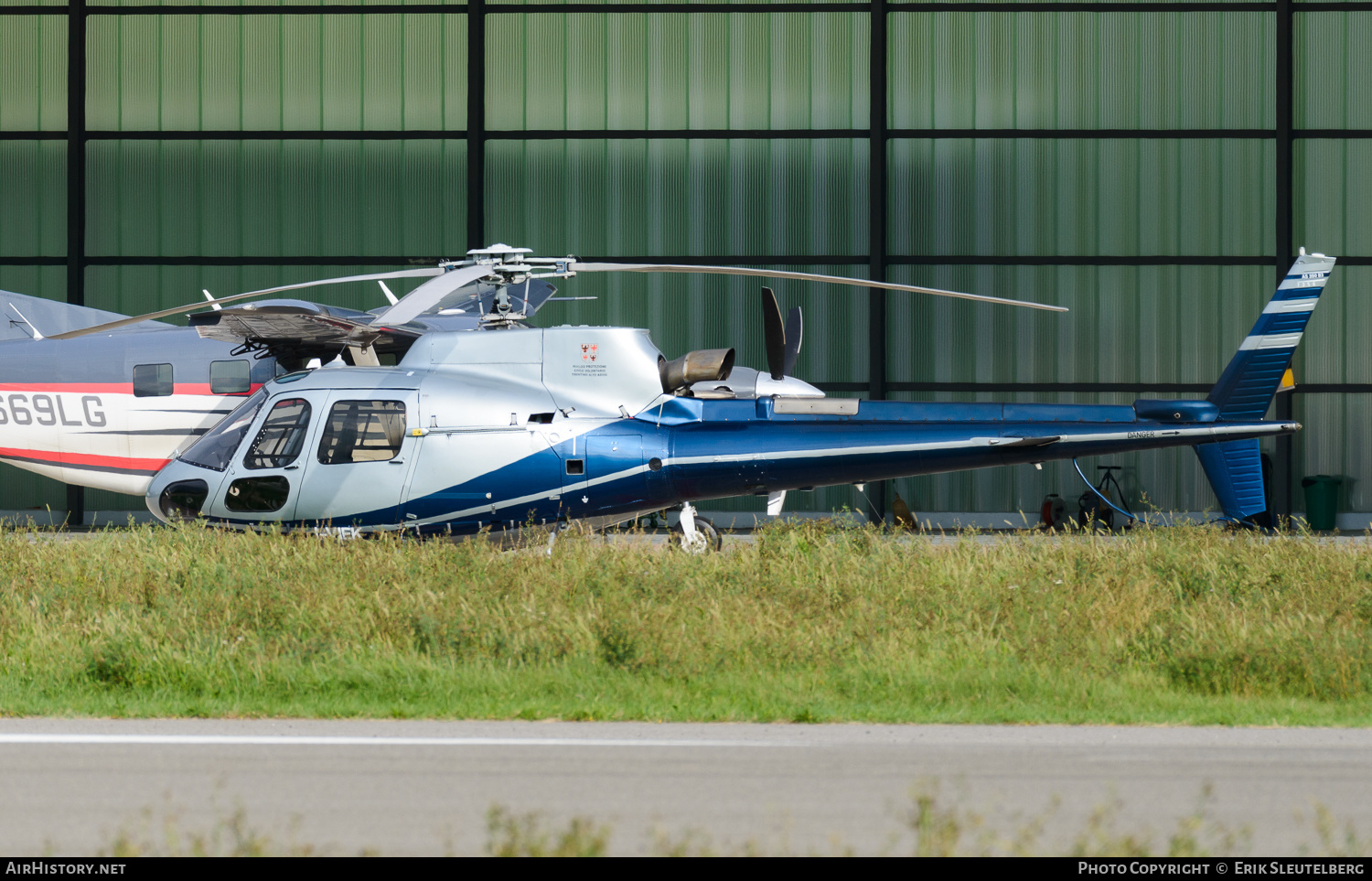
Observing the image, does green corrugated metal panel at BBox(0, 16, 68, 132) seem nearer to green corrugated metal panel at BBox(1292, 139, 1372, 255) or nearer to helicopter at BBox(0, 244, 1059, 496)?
helicopter at BBox(0, 244, 1059, 496)

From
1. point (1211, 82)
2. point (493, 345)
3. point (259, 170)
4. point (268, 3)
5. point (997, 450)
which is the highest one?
point (268, 3)

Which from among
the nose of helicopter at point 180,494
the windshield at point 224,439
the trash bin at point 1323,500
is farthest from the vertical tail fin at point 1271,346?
the trash bin at point 1323,500

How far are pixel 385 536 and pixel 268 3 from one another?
15658 millimetres

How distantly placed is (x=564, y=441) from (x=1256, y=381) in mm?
6690

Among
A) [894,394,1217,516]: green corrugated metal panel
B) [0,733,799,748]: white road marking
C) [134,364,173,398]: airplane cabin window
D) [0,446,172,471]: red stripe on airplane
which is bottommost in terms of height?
[0,733,799,748]: white road marking

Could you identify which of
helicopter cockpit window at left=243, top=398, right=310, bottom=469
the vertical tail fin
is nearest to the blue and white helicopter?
helicopter cockpit window at left=243, top=398, right=310, bottom=469

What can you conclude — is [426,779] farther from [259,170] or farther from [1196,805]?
[259,170]

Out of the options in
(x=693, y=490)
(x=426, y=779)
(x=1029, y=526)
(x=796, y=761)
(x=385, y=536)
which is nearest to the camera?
(x=426, y=779)

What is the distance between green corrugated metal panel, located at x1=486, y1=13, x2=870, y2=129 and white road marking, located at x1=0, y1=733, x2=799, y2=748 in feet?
61.7

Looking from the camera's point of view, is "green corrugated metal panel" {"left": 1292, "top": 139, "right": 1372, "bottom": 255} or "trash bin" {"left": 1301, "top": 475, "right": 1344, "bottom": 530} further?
"green corrugated metal panel" {"left": 1292, "top": 139, "right": 1372, "bottom": 255}

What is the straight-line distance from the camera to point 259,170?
25.0m

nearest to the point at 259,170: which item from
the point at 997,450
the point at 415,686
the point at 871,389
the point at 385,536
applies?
the point at 871,389

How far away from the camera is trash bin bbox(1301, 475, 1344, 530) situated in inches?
945

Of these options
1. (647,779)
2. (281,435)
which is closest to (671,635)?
(647,779)
